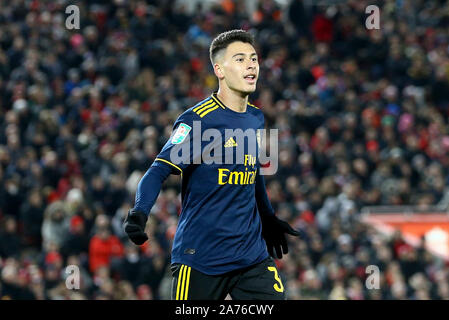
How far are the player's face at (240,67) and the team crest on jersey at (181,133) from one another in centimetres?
43

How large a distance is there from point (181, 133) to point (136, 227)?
26.0 inches

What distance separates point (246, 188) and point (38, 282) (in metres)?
5.77

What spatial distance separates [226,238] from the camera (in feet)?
17.0

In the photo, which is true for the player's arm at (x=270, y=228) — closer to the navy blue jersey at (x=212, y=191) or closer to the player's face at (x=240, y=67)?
the navy blue jersey at (x=212, y=191)

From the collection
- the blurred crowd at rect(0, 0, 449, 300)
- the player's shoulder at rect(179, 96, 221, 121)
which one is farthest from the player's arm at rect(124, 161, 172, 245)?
the blurred crowd at rect(0, 0, 449, 300)

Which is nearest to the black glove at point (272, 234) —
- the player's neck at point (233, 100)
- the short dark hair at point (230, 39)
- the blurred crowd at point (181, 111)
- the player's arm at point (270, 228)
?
the player's arm at point (270, 228)

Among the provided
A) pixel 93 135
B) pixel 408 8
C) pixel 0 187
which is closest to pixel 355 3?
pixel 408 8

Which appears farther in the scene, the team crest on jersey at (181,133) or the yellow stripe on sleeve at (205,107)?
the yellow stripe on sleeve at (205,107)

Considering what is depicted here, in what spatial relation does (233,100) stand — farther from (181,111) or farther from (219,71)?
(181,111)

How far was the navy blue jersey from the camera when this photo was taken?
511 centimetres

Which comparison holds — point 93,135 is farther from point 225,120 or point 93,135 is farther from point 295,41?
point 225,120

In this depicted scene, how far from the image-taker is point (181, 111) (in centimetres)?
1395

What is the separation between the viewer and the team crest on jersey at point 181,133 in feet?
16.6

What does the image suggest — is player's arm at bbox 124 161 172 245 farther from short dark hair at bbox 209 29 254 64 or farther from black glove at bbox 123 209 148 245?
short dark hair at bbox 209 29 254 64
